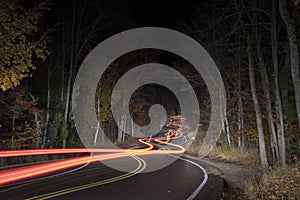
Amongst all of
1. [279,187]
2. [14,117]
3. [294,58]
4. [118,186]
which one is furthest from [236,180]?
[14,117]

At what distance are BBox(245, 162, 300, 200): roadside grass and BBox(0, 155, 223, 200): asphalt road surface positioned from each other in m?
1.24

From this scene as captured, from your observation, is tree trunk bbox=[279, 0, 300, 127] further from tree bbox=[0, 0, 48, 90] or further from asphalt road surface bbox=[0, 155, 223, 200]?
tree bbox=[0, 0, 48, 90]

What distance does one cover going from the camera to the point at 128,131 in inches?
1959

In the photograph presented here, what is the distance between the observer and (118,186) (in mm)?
10547

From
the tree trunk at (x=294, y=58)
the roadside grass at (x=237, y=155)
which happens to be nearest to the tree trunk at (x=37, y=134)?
the roadside grass at (x=237, y=155)

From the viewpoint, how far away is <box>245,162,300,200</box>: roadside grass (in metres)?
8.41

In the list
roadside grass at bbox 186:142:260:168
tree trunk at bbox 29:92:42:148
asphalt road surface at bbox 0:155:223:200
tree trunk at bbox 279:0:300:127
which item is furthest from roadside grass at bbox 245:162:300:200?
tree trunk at bbox 29:92:42:148

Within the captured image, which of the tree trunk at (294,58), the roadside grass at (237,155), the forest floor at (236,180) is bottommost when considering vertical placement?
the forest floor at (236,180)

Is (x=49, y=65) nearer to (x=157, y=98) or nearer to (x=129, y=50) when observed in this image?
(x=129, y=50)

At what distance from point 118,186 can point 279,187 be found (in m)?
5.78

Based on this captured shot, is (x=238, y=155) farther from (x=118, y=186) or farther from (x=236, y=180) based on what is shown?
(x=118, y=186)

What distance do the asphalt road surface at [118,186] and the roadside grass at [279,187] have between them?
4.07 ft

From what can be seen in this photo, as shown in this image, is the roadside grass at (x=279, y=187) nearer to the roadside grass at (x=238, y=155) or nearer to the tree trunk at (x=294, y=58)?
the tree trunk at (x=294, y=58)

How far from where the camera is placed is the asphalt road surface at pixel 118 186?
350 inches
